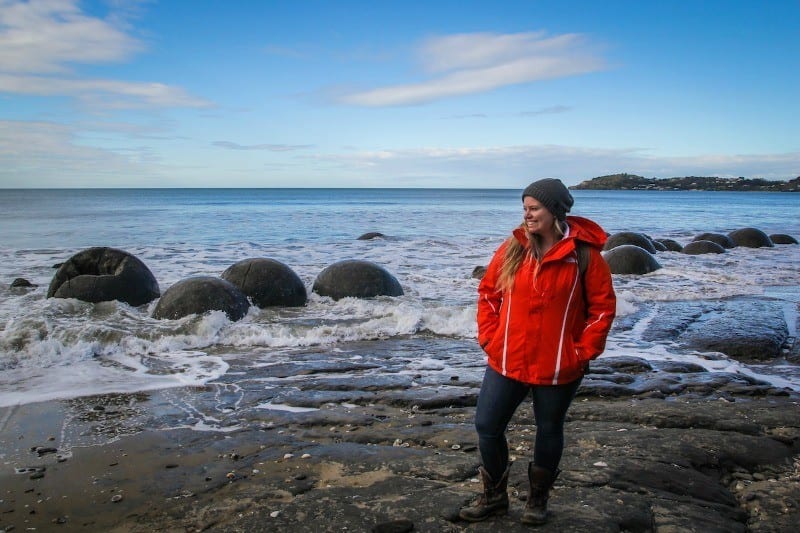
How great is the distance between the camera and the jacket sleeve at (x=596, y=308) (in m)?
3.23

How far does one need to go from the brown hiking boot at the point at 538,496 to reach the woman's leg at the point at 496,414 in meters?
0.19

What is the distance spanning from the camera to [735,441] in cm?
481

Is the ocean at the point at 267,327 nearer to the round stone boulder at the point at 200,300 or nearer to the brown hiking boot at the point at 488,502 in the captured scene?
the round stone boulder at the point at 200,300

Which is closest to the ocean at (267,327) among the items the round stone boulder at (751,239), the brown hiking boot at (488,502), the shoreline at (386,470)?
the shoreline at (386,470)

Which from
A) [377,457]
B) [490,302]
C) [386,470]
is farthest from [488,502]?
[377,457]

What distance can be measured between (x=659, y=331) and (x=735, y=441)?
487 centimetres

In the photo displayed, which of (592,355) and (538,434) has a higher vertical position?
(592,355)

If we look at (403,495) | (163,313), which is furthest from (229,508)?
(163,313)

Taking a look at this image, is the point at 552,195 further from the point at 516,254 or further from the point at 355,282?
the point at 355,282

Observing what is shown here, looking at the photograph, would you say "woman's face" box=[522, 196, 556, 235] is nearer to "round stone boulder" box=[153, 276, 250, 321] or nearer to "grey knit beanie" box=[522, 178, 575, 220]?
"grey knit beanie" box=[522, 178, 575, 220]

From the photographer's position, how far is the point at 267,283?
11.6 meters

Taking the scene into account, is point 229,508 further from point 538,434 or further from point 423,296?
point 423,296

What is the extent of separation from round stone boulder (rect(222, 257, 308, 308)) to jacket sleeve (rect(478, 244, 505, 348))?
27.3 feet

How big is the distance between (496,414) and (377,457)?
4.86 feet
